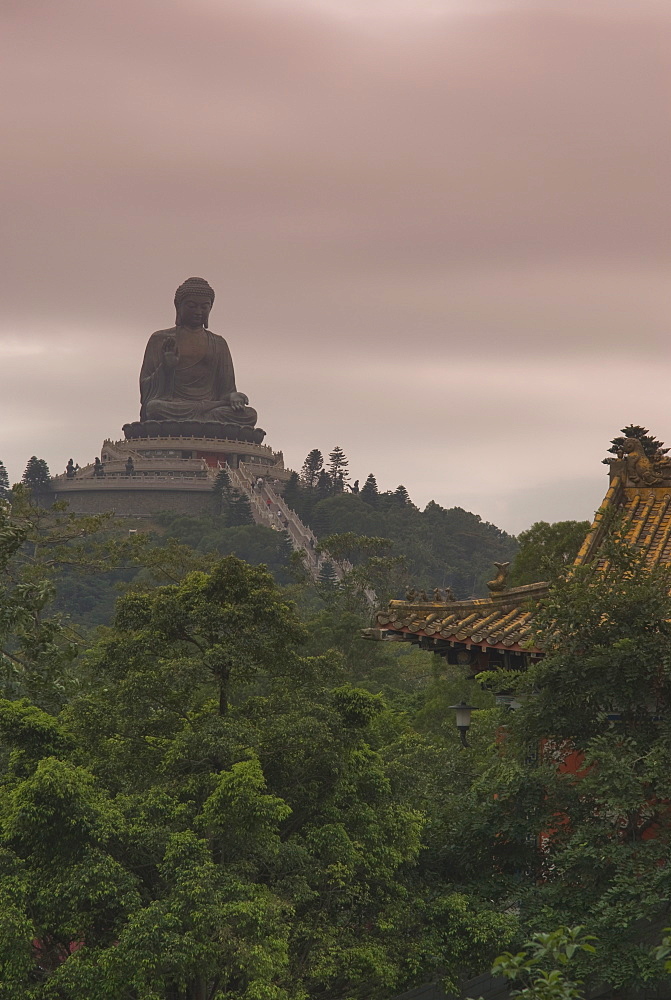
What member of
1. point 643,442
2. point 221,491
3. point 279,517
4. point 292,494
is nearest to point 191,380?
Result: point 221,491

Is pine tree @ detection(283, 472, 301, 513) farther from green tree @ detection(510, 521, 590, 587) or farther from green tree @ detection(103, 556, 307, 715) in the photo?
green tree @ detection(103, 556, 307, 715)

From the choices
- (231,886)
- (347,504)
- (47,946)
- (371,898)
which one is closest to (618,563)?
(371,898)

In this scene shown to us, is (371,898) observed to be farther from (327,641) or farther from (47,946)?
(327,641)

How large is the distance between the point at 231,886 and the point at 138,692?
230cm

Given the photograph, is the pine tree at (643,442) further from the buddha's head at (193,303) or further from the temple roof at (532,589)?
the buddha's head at (193,303)

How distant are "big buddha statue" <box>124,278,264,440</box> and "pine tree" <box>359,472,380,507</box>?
39.9 ft

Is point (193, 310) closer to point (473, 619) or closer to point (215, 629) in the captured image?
point (473, 619)

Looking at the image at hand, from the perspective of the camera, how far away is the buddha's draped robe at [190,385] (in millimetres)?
115000

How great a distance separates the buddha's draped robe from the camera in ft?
377

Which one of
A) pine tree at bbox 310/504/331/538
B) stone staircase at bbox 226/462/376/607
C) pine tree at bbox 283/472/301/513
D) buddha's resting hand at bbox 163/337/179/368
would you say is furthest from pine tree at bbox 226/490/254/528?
buddha's resting hand at bbox 163/337/179/368

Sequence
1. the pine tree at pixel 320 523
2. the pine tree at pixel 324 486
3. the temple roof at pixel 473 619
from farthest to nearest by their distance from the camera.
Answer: the pine tree at pixel 324 486 → the pine tree at pixel 320 523 → the temple roof at pixel 473 619

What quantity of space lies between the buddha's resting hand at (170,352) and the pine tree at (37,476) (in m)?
15.7

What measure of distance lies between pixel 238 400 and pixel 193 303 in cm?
997

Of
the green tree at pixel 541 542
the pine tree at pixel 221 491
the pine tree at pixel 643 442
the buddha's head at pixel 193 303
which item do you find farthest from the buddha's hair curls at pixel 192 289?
the pine tree at pixel 643 442
